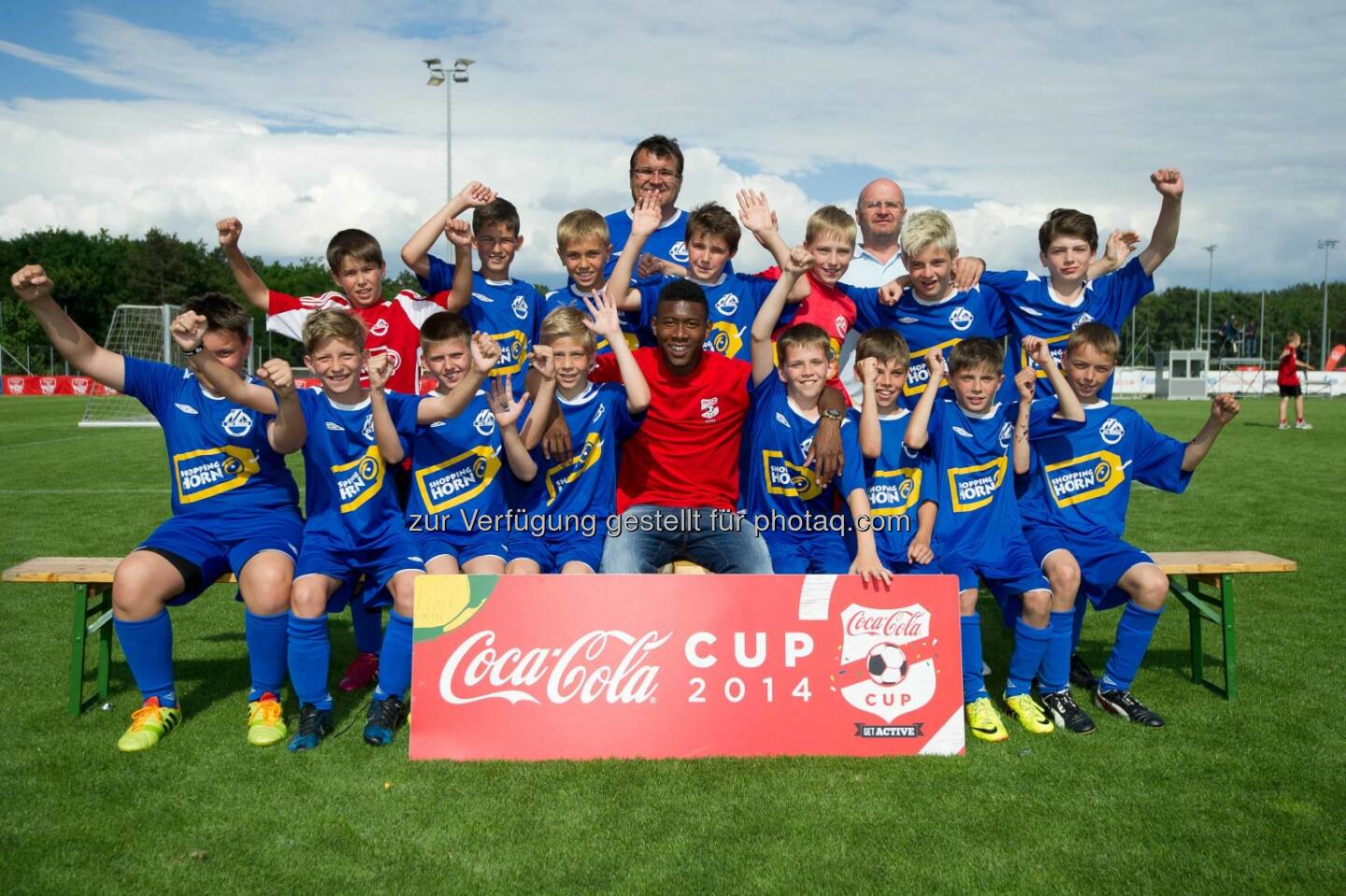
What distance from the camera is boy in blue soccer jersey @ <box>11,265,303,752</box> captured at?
4090mm

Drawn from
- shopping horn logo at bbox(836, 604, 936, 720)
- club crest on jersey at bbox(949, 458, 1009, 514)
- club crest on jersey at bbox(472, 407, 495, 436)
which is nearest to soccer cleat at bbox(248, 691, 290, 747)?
club crest on jersey at bbox(472, 407, 495, 436)

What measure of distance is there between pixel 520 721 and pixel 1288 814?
2729 mm

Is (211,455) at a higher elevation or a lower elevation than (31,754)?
higher

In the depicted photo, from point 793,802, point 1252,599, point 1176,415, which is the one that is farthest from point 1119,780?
point 1176,415

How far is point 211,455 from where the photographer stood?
4.44 m

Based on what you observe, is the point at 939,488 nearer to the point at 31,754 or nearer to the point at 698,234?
the point at 698,234

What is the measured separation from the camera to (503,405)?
14.4 feet

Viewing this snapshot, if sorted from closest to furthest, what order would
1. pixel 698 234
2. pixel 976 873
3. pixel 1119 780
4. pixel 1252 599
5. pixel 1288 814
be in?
1. pixel 976 873
2. pixel 1288 814
3. pixel 1119 780
4. pixel 698 234
5. pixel 1252 599

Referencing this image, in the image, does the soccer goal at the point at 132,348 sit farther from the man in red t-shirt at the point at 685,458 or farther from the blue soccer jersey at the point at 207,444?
the man in red t-shirt at the point at 685,458

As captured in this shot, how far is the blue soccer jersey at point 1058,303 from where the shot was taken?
516 cm

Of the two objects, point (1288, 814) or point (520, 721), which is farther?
point (520, 721)

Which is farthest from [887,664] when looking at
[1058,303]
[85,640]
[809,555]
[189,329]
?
[85,640]

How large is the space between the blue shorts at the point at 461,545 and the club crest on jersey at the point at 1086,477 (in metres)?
2.65

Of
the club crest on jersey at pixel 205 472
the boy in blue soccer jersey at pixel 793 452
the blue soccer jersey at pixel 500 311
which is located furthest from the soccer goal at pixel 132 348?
the boy in blue soccer jersey at pixel 793 452
